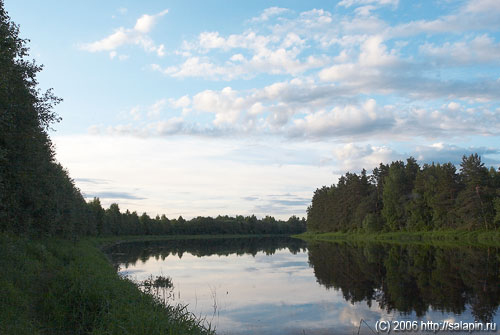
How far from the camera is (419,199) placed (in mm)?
74500

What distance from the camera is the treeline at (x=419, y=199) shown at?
60.5 meters

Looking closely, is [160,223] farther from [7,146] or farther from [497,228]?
[7,146]

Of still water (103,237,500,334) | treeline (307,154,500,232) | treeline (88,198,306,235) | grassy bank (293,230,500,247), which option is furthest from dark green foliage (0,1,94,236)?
treeline (88,198,306,235)

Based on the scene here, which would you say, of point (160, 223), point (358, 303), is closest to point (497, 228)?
point (358, 303)

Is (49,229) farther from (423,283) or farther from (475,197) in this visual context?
(475,197)

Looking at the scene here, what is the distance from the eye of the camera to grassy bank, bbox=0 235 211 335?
11.1 meters

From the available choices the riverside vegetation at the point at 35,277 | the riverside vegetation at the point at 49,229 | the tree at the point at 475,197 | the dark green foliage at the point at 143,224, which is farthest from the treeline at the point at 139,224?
the tree at the point at 475,197

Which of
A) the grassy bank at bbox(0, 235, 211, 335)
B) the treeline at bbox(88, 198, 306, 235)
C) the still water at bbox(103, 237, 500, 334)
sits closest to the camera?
the grassy bank at bbox(0, 235, 211, 335)

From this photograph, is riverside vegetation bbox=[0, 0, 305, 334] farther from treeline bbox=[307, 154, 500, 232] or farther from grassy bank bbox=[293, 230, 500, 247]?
treeline bbox=[307, 154, 500, 232]

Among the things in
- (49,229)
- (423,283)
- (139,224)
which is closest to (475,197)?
(423,283)

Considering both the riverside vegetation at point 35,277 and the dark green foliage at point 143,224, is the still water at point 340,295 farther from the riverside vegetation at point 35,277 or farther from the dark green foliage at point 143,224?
the dark green foliage at point 143,224

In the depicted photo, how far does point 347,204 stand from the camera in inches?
4018

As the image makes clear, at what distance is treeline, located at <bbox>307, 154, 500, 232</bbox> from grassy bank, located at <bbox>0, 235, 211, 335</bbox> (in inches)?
2171

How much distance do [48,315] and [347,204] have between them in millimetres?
93870
